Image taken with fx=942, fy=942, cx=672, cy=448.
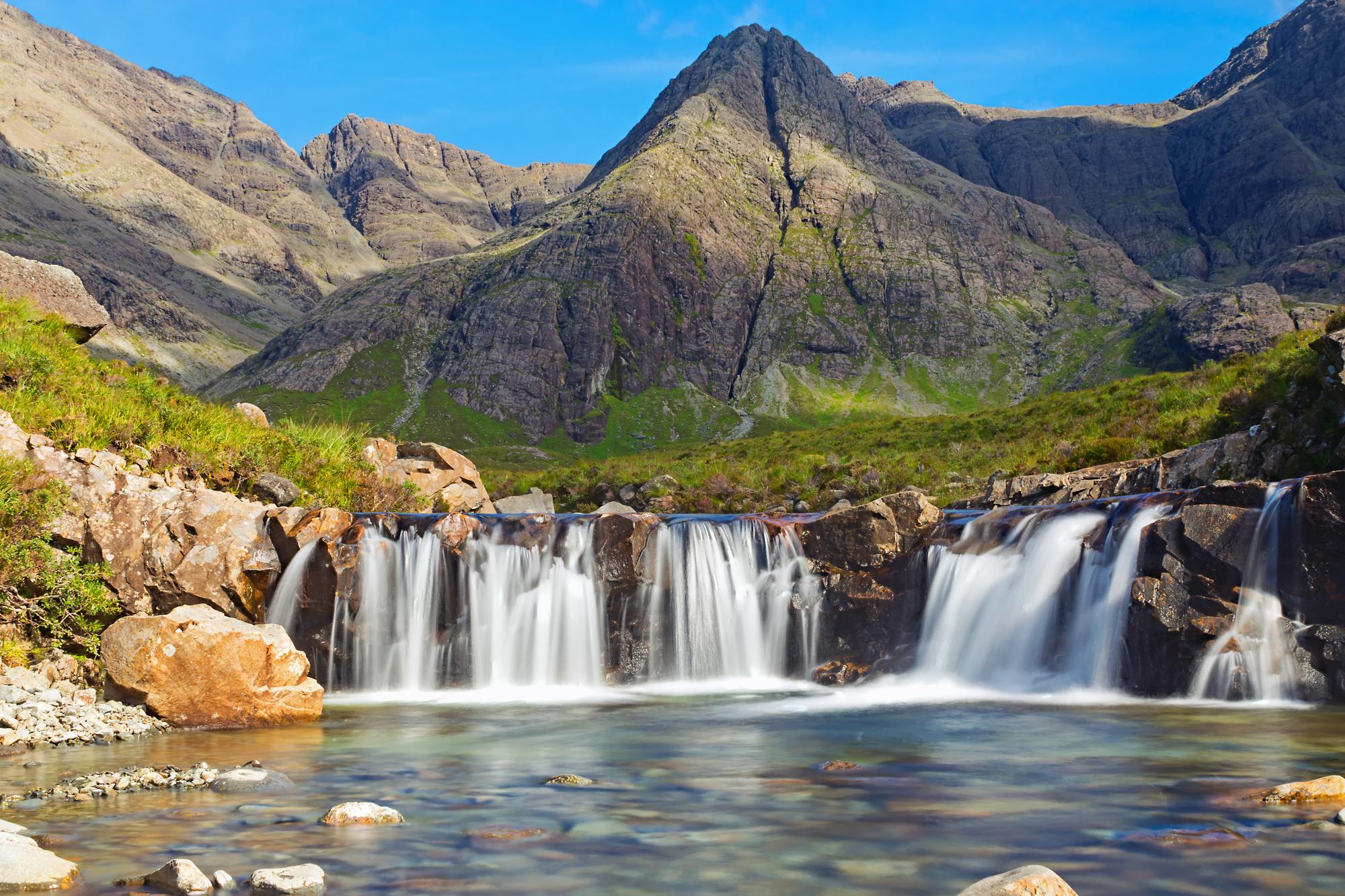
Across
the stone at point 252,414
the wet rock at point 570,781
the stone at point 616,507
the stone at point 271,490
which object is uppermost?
the stone at point 252,414

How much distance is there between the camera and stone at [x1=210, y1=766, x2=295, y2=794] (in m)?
12.8

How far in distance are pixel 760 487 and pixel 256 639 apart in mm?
46618

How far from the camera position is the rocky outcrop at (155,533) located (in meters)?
21.7

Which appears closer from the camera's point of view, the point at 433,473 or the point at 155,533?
the point at 155,533

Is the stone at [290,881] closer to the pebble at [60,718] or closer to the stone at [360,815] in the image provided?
the stone at [360,815]

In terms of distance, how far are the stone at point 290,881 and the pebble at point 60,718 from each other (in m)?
9.22

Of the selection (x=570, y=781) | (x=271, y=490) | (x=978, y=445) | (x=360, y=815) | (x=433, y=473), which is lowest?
(x=570, y=781)

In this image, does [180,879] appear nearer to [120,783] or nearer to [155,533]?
[120,783]

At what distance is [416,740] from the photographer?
57.3ft

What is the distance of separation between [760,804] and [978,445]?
5605 cm

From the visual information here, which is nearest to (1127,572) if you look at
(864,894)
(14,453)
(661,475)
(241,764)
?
(864,894)

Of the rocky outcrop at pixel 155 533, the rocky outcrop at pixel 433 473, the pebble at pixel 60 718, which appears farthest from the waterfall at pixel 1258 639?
the rocky outcrop at pixel 433 473

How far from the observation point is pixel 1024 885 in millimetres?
7391

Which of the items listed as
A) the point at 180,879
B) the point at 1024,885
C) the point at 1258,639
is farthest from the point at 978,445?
the point at 180,879
